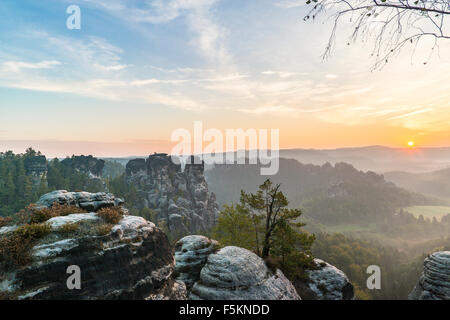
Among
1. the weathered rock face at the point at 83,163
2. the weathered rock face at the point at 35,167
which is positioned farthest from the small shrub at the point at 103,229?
the weathered rock face at the point at 83,163

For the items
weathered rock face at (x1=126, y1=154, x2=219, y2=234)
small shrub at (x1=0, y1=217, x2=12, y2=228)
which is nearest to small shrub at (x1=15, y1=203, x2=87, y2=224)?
small shrub at (x1=0, y1=217, x2=12, y2=228)

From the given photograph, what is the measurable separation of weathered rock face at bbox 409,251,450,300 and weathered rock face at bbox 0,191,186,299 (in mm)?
27262

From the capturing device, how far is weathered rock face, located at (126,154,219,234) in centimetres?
10338

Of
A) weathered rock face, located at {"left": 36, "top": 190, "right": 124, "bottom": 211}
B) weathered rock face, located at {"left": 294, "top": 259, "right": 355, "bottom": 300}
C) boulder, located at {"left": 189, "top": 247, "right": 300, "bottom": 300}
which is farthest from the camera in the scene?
weathered rock face, located at {"left": 294, "top": 259, "right": 355, "bottom": 300}

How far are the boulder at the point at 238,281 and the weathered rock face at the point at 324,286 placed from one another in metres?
4.49

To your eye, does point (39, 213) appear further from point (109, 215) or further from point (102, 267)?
point (102, 267)

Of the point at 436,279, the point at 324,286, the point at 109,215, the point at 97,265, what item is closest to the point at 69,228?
the point at 109,215

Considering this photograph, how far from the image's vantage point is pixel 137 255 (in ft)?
42.2

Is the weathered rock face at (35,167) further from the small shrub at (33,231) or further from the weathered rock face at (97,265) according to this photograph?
the weathered rock face at (97,265)

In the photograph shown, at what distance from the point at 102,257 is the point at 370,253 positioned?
135 m

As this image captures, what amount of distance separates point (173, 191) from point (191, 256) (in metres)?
98.8

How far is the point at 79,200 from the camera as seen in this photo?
14969 mm

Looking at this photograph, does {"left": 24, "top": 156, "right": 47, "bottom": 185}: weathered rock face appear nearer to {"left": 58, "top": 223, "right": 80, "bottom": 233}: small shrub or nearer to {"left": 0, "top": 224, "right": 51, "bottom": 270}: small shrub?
{"left": 0, "top": 224, "right": 51, "bottom": 270}: small shrub

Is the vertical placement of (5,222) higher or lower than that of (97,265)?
higher
